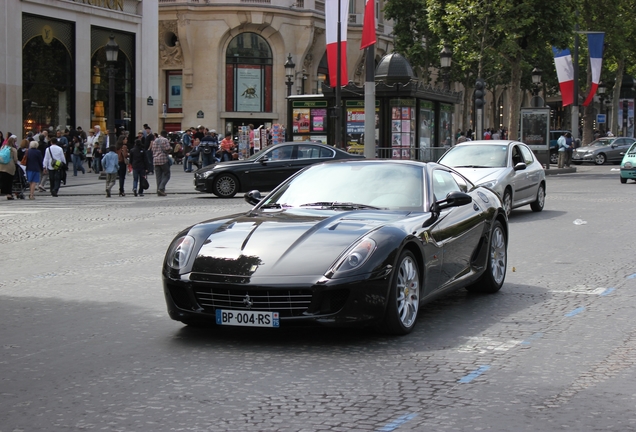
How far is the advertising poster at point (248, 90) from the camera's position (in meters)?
62.3

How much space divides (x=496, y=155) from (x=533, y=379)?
14.0 metres

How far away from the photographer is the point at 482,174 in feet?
62.7

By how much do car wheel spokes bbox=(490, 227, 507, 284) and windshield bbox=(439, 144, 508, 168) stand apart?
9481 mm

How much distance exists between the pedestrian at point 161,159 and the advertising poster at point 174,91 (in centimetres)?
3532

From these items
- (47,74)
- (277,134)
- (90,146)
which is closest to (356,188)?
(90,146)

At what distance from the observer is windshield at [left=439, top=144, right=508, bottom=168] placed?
19.8 m

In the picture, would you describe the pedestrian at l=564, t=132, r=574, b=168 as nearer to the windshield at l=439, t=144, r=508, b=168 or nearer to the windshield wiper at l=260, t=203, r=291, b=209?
the windshield at l=439, t=144, r=508, b=168

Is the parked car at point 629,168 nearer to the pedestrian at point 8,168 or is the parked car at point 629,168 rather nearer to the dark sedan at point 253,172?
the dark sedan at point 253,172

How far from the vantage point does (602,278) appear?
36.8 feet

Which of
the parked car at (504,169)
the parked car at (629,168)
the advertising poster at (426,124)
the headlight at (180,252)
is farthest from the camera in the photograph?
the advertising poster at (426,124)

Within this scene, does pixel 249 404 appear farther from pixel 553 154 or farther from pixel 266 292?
pixel 553 154

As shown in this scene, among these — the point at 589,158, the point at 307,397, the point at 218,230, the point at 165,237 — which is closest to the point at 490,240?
the point at 218,230

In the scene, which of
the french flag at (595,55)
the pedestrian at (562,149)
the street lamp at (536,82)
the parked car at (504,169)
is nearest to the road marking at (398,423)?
the parked car at (504,169)

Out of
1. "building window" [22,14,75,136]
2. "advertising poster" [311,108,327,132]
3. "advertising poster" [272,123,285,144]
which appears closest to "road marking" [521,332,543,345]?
"advertising poster" [311,108,327,132]
